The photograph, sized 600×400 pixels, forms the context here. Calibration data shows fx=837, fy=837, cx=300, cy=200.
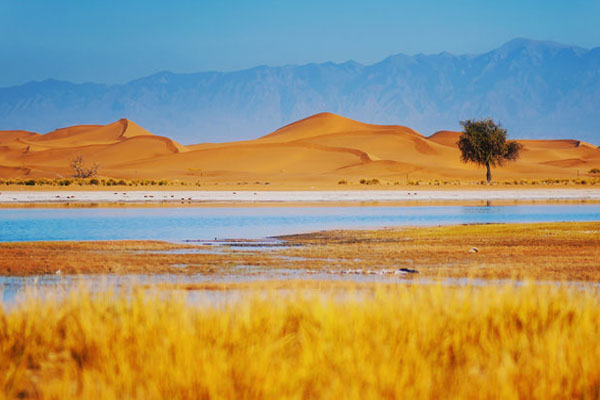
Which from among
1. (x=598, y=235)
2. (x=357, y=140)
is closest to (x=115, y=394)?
(x=598, y=235)

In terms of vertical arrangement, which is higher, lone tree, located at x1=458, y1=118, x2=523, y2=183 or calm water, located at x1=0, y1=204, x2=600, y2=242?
lone tree, located at x1=458, y1=118, x2=523, y2=183

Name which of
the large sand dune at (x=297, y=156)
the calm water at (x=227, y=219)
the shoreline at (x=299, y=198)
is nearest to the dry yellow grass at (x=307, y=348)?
the calm water at (x=227, y=219)

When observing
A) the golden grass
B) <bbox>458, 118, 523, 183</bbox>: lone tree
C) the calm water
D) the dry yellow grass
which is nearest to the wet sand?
the golden grass

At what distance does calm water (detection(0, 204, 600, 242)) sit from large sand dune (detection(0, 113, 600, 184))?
4952 cm

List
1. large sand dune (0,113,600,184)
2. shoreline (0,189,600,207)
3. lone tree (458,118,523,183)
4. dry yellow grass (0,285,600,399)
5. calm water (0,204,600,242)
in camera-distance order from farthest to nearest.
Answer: large sand dune (0,113,600,184), lone tree (458,118,523,183), shoreline (0,189,600,207), calm water (0,204,600,242), dry yellow grass (0,285,600,399)

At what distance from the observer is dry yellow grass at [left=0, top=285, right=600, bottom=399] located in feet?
19.0

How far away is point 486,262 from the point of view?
15508 millimetres

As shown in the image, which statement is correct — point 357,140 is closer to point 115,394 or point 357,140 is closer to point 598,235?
point 598,235

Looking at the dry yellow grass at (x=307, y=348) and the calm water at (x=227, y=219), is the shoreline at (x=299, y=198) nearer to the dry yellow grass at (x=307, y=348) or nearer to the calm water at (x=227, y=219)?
the calm water at (x=227, y=219)

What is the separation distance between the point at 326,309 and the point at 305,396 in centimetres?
189

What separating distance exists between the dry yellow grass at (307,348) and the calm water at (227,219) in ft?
47.1

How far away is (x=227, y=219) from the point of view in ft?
101

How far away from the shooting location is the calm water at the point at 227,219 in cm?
2377

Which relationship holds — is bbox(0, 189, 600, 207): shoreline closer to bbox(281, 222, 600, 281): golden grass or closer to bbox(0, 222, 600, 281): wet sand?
bbox(281, 222, 600, 281): golden grass
